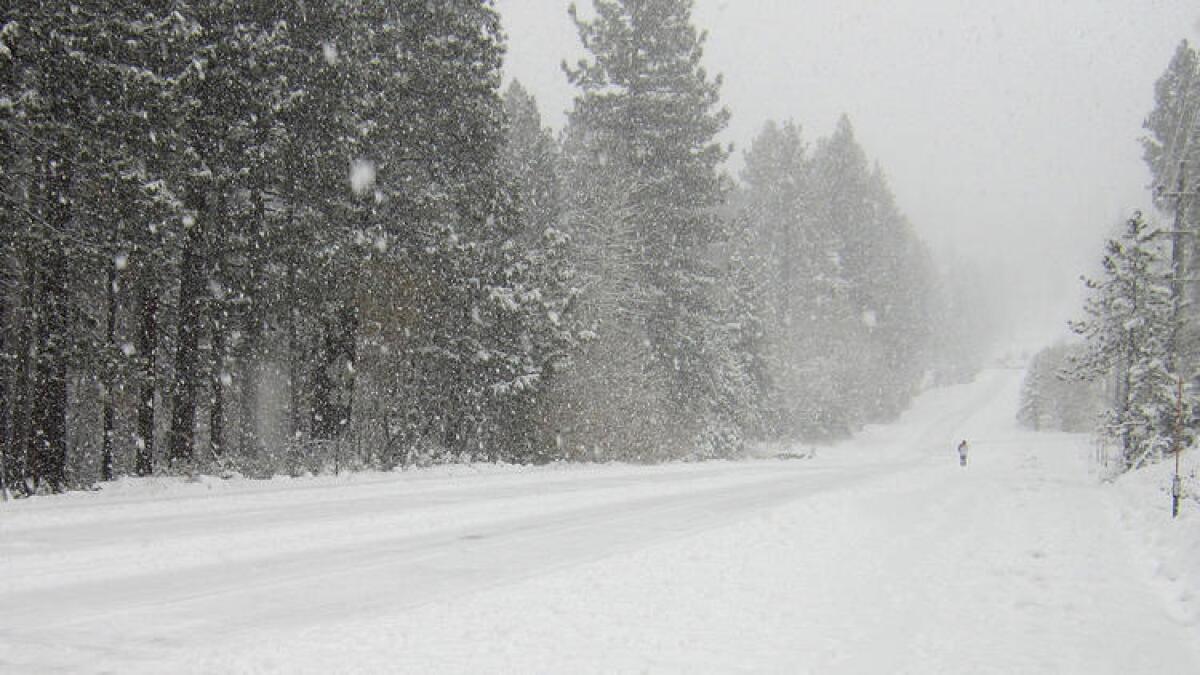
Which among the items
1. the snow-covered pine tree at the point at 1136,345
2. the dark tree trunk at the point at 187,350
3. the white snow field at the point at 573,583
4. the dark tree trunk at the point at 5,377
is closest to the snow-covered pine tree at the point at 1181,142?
the snow-covered pine tree at the point at 1136,345

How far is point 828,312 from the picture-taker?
189 feet

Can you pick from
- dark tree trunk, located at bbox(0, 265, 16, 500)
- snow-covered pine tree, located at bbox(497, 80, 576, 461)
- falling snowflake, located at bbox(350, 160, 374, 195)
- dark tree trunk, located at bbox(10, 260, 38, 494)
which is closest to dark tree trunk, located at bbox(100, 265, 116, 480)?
dark tree trunk, located at bbox(10, 260, 38, 494)

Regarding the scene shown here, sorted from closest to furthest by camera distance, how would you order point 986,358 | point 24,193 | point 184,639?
1. point 184,639
2. point 24,193
3. point 986,358

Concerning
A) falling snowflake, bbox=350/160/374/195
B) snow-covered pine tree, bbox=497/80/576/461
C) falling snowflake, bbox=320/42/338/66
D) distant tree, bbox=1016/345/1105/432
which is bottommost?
distant tree, bbox=1016/345/1105/432

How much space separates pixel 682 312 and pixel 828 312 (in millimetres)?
27765

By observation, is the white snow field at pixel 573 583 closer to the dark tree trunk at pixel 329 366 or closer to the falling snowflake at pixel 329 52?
the dark tree trunk at pixel 329 366

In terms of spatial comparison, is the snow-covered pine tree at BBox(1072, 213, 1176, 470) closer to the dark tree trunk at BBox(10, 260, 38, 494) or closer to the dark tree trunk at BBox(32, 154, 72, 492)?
the dark tree trunk at BBox(32, 154, 72, 492)

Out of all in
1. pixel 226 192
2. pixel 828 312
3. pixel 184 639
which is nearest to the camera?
pixel 184 639

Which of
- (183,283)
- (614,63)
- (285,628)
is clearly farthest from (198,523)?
(614,63)

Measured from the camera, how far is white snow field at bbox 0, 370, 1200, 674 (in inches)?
256

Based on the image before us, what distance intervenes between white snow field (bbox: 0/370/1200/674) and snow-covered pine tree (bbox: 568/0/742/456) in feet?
52.4

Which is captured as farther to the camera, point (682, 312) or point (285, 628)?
point (682, 312)

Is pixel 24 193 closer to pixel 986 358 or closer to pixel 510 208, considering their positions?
pixel 510 208

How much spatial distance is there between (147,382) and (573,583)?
11569 mm
